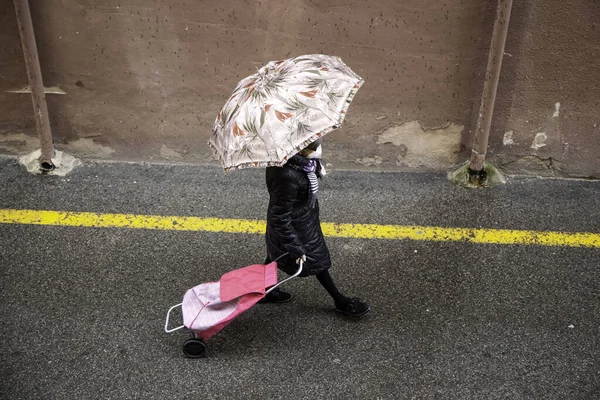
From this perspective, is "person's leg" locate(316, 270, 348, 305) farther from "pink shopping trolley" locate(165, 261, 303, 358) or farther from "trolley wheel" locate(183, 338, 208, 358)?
"trolley wheel" locate(183, 338, 208, 358)

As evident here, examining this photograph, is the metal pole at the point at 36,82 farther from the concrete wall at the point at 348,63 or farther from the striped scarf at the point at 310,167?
the striped scarf at the point at 310,167

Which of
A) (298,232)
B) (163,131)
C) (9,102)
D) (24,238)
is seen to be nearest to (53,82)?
(9,102)

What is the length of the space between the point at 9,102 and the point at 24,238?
1256 mm

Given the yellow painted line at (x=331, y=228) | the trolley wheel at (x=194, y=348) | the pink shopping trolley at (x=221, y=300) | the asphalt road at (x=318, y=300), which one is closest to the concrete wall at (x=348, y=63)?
the asphalt road at (x=318, y=300)

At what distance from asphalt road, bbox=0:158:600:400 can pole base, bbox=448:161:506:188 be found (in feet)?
0.26

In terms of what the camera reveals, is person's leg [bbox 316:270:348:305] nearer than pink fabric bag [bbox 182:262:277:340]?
No

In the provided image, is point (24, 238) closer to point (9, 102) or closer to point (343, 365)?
point (9, 102)

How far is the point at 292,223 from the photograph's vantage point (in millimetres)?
3330

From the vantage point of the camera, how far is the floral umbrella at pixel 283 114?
2869 mm

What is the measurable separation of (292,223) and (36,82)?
2.59m

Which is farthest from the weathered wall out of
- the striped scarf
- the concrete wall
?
the striped scarf

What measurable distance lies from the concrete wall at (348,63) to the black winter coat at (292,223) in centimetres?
163

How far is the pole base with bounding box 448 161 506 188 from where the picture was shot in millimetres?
4781

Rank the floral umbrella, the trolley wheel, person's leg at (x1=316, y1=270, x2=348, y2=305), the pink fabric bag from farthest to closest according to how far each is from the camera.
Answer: person's leg at (x1=316, y1=270, x2=348, y2=305) → the trolley wheel → the pink fabric bag → the floral umbrella
